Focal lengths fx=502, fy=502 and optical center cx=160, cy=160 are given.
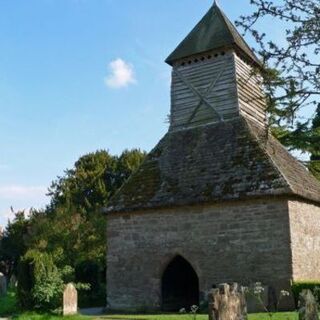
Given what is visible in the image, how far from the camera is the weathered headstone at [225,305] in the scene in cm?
653

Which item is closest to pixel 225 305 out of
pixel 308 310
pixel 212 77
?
pixel 308 310

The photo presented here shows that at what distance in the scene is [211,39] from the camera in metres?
20.8

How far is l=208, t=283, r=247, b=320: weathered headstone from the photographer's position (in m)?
6.53

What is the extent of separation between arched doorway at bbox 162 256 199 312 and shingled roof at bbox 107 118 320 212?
248cm

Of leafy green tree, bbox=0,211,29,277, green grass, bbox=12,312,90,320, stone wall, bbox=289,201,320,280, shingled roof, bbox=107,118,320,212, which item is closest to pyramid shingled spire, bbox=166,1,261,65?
shingled roof, bbox=107,118,320,212

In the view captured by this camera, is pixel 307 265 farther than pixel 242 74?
No

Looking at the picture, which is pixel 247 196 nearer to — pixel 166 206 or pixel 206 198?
pixel 206 198

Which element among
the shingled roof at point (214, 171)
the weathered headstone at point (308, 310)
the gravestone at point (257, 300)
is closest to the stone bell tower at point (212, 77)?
the shingled roof at point (214, 171)

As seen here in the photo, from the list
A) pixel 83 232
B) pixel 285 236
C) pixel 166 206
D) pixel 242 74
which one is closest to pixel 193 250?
pixel 166 206

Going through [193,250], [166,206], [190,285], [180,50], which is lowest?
[190,285]

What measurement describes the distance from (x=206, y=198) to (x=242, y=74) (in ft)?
21.5

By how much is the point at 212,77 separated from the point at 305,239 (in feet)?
25.2

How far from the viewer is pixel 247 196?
15422mm

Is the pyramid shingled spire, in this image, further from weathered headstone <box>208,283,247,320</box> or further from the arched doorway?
weathered headstone <box>208,283,247,320</box>
